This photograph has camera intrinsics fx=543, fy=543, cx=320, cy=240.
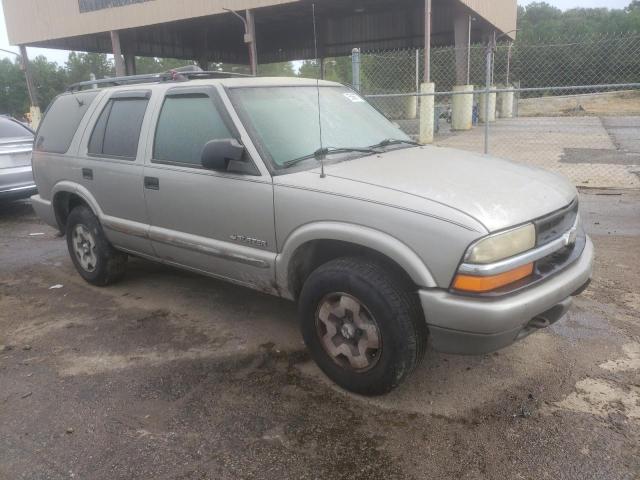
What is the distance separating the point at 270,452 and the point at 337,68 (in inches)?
1458

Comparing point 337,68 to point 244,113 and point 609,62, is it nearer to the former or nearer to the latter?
point 609,62

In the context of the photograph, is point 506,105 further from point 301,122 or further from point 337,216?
point 337,216

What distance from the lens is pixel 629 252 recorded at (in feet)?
18.2

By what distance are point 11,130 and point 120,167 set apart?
575 cm

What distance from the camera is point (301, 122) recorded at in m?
3.75

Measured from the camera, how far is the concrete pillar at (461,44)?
862 inches

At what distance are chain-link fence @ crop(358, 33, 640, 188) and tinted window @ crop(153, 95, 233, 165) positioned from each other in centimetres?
529

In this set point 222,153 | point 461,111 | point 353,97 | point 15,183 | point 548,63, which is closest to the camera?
point 222,153

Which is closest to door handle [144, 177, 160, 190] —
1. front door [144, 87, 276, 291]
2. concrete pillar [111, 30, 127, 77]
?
front door [144, 87, 276, 291]

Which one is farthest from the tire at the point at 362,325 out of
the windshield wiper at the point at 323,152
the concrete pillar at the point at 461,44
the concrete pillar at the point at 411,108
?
the concrete pillar at the point at 411,108

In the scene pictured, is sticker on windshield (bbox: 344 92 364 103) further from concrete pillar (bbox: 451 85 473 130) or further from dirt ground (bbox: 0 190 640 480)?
concrete pillar (bbox: 451 85 473 130)

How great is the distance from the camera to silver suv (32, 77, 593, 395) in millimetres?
2713

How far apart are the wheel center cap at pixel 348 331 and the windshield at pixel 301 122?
3.55ft

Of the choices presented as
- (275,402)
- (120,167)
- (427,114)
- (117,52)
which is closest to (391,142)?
(275,402)
